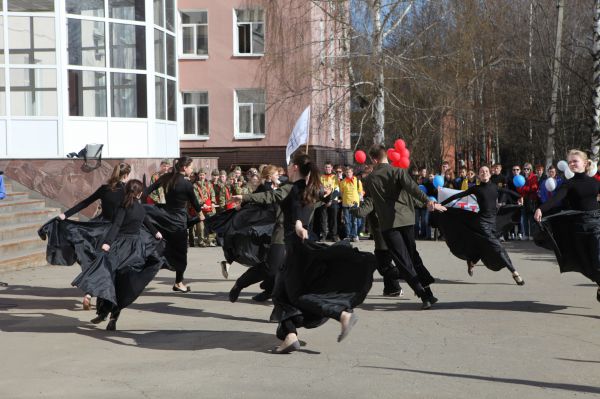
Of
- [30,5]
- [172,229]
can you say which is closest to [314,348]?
[172,229]

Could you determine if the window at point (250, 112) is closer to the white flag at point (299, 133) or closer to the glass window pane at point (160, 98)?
A: the glass window pane at point (160, 98)

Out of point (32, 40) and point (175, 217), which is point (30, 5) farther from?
point (175, 217)

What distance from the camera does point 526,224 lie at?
69.8 ft

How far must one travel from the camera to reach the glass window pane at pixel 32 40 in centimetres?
2066

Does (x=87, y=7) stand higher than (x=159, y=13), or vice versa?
(x=159, y=13)

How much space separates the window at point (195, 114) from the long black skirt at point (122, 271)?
23.5m

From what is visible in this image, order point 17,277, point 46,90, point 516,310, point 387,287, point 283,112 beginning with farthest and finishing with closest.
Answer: point 283,112 → point 46,90 → point 17,277 → point 387,287 → point 516,310

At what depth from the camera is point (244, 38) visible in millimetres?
33062

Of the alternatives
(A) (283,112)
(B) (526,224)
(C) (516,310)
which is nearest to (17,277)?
(C) (516,310)

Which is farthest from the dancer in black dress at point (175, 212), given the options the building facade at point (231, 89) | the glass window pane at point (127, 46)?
the building facade at point (231, 89)

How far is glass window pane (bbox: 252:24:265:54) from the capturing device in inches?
1289

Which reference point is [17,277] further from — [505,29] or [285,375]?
[505,29]

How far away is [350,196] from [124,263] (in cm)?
1213

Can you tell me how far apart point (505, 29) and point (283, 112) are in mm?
12681
